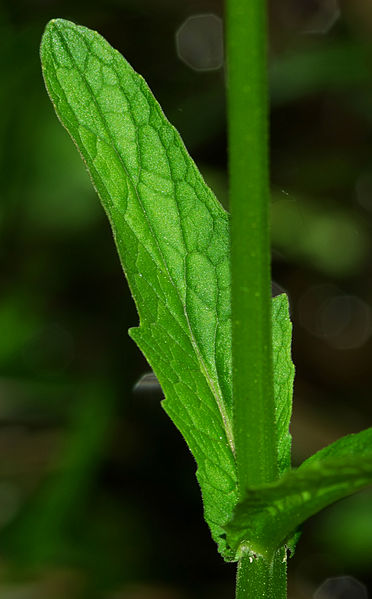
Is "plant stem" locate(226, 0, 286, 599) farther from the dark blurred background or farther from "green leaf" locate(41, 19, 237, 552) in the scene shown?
the dark blurred background

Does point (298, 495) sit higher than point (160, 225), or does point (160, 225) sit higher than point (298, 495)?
point (160, 225)

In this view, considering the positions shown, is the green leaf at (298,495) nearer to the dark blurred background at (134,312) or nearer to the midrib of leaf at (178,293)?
the midrib of leaf at (178,293)

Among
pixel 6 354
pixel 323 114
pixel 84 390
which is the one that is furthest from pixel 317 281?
pixel 6 354

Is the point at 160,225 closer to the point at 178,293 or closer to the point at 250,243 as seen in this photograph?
the point at 178,293

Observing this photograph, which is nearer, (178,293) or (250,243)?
(250,243)

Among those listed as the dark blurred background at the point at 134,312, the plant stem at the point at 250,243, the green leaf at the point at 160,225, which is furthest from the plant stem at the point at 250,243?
the dark blurred background at the point at 134,312

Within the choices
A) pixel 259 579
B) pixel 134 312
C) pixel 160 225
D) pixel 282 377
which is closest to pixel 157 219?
pixel 160 225

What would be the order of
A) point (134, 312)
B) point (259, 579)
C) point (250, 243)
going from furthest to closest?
point (134, 312) → point (259, 579) → point (250, 243)

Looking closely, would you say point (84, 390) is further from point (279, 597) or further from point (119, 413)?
point (279, 597)
